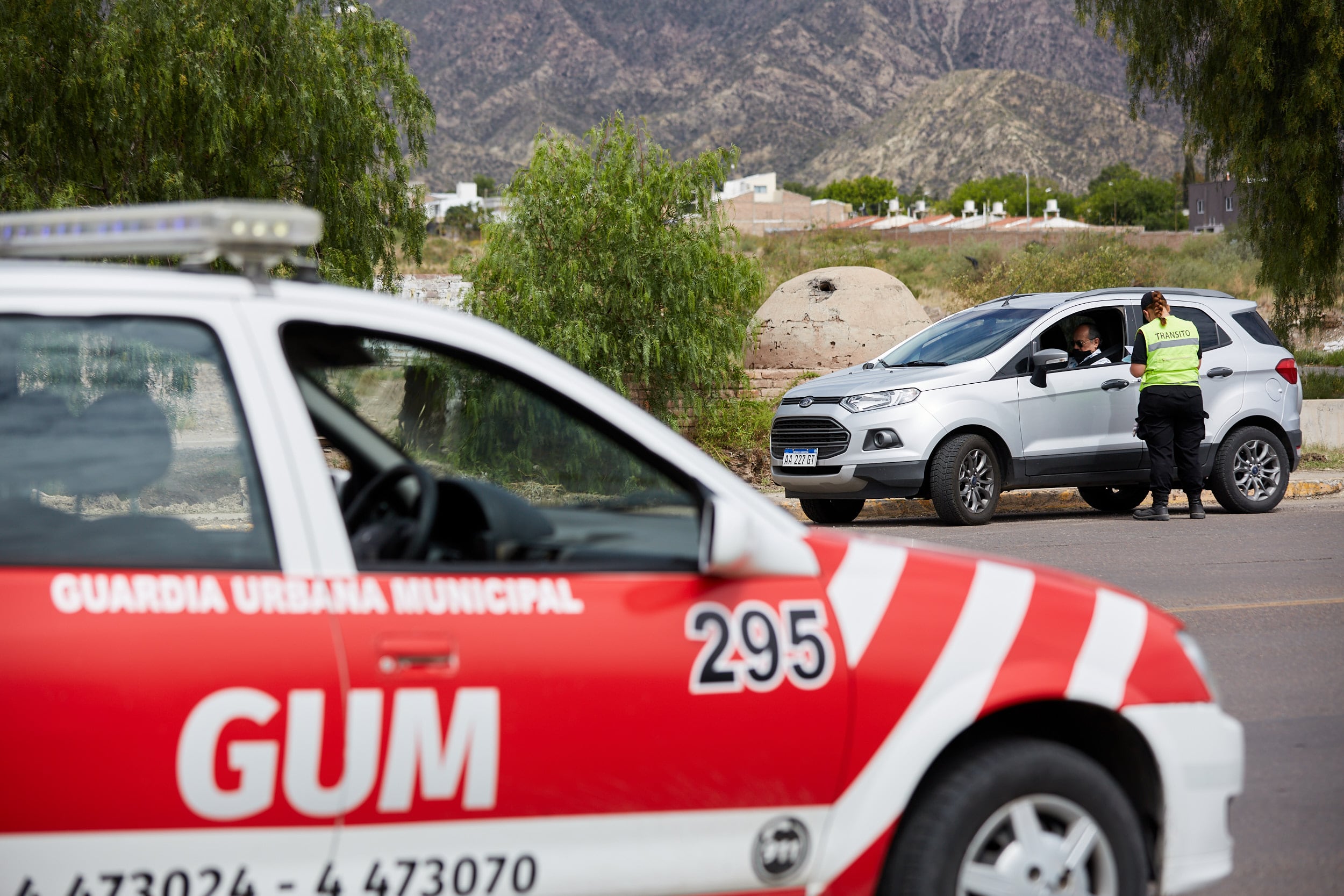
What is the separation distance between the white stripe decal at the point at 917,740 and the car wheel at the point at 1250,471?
10742 millimetres

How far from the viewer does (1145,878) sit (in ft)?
10.2

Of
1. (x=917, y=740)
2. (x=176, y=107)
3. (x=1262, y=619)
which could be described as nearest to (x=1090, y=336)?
(x=1262, y=619)

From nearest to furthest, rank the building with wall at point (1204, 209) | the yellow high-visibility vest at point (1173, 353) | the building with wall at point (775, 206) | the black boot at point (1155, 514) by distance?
the yellow high-visibility vest at point (1173, 353) < the black boot at point (1155, 514) < the building with wall at point (775, 206) < the building with wall at point (1204, 209)

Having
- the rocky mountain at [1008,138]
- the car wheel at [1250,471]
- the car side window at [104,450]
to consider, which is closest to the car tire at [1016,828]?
the car side window at [104,450]

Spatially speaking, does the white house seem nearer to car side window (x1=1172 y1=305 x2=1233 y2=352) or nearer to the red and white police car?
car side window (x1=1172 y1=305 x2=1233 y2=352)

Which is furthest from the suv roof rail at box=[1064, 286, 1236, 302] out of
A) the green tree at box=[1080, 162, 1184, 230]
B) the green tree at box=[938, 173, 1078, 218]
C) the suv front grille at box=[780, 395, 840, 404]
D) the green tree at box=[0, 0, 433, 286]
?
the green tree at box=[938, 173, 1078, 218]

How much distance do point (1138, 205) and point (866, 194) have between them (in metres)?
32.0

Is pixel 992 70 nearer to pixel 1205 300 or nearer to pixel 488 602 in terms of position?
pixel 1205 300

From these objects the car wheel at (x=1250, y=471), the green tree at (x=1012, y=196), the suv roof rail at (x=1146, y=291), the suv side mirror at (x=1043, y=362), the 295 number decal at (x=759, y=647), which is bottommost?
the car wheel at (x=1250, y=471)

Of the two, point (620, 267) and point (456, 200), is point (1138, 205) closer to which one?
point (456, 200)

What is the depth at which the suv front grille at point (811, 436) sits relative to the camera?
12023mm

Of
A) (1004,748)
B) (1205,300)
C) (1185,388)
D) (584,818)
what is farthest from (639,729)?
(1205,300)

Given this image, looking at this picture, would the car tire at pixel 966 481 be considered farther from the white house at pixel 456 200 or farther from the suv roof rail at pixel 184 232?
the white house at pixel 456 200

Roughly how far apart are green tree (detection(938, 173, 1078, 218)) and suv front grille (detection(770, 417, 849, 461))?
400ft
